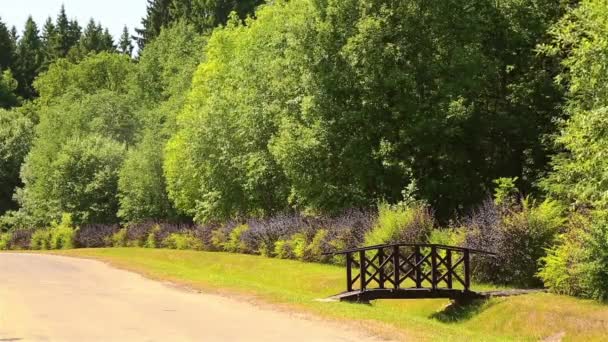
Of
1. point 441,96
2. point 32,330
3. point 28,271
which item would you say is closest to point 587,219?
point 441,96

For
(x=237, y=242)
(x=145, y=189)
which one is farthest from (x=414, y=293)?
(x=145, y=189)

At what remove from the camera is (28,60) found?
412 ft

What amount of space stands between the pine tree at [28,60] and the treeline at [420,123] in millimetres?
78966

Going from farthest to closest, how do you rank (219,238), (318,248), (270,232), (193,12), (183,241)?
1. (193,12)
2. (183,241)
3. (219,238)
4. (270,232)
5. (318,248)

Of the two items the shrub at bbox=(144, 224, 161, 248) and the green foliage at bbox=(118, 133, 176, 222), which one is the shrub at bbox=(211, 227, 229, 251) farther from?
the green foliage at bbox=(118, 133, 176, 222)

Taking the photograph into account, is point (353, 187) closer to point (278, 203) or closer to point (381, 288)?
point (278, 203)

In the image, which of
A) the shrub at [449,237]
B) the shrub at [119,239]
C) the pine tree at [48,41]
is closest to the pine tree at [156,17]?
the pine tree at [48,41]

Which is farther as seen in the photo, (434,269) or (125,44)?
(125,44)

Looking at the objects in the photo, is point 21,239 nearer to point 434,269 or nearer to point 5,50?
point 434,269

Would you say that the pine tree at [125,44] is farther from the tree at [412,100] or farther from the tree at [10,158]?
the tree at [412,100]

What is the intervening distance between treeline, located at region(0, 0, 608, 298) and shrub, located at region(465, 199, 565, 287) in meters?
0.05

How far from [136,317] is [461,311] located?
954cm

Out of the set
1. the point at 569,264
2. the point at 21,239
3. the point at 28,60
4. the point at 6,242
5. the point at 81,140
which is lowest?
the point at 569,264

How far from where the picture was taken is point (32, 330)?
42.2 ft
